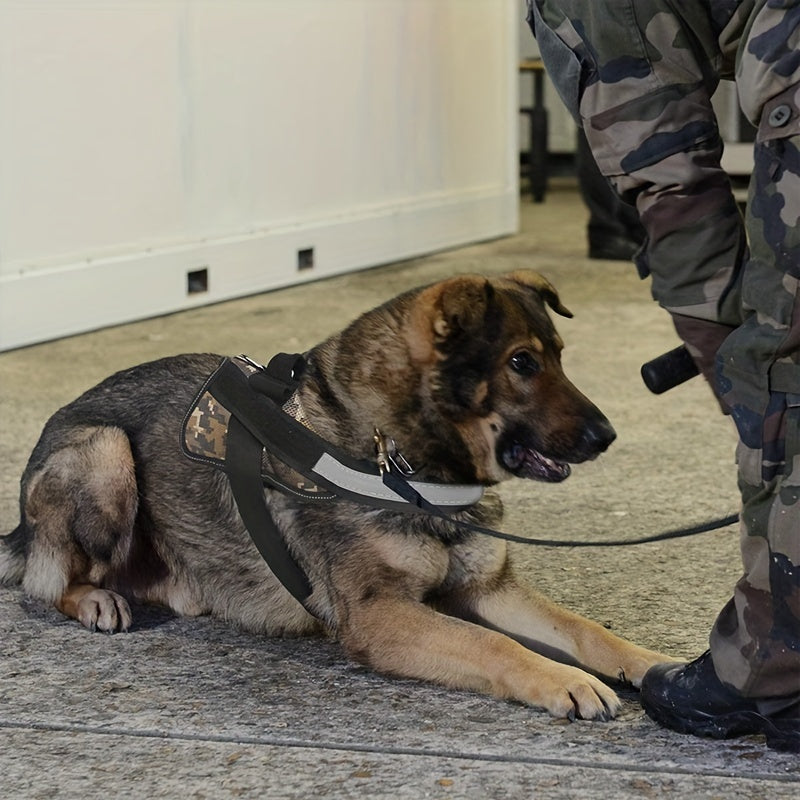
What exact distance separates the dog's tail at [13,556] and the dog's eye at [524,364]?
1.33 m

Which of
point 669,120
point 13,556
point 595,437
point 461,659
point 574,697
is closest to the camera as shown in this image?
point 669,120

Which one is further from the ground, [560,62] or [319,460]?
[560,62]

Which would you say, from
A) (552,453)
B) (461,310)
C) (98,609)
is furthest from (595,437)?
(98,609)

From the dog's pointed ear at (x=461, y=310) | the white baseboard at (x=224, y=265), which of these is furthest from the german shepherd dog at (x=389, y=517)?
the white baseboard at (x=224, y=265)

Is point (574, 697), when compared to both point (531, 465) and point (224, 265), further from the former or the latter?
point (224, 265)

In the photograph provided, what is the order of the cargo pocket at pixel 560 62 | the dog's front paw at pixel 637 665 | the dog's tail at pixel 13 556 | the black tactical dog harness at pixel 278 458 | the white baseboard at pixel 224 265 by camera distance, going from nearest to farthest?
the cargo pocket at pixel 560 62
the dog's front paw at pixel 637 665
the black tactical dog harness at pixel 278 458
the dog's tail at pixel 13 556
the white baseboard at pixel 224 265

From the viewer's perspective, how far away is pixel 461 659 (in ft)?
9.53

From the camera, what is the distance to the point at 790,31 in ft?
7.80

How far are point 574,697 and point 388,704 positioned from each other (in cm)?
38

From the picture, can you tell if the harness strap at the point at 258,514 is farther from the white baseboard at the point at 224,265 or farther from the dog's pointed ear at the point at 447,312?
the white baseboard at the point at 224,265

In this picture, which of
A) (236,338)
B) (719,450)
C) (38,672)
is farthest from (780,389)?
(236,338)

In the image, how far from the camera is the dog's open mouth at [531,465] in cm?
309

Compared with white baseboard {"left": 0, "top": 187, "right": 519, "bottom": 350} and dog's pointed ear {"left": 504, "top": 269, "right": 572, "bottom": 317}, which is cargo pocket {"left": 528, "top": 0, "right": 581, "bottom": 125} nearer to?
dog's pointed ear {"left": 504, "top": 269, "right": 572, "bottom": 317}

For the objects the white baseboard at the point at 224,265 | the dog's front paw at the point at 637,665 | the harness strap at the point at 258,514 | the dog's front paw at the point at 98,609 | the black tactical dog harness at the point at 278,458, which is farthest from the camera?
the white baseboard at the point at 224,265
